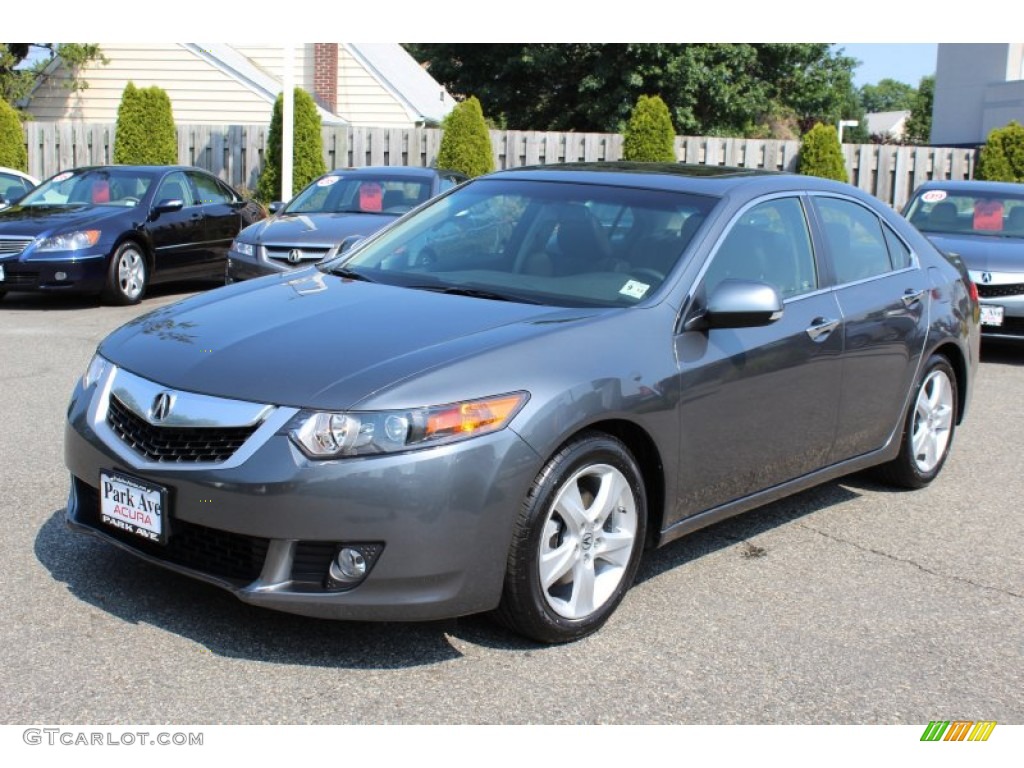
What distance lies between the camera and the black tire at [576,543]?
13.0 feet

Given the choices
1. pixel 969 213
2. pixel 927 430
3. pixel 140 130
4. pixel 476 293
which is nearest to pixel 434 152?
pixel 140 130

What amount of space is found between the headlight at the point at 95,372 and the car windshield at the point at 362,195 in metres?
8.21

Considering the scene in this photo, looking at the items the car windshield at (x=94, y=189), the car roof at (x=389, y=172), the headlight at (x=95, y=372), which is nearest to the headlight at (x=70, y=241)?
the car windshield at (x=94, y=189)

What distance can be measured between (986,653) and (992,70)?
108 feet

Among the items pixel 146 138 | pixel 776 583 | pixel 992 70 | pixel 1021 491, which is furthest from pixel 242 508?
pixel 992 70

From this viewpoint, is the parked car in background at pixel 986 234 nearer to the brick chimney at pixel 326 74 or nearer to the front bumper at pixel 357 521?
the front bumper at pixel 357 521

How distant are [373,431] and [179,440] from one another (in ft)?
2.19

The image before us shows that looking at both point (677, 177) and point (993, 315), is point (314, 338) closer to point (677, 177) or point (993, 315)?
point (677, 177)

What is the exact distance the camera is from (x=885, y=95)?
161000 mm

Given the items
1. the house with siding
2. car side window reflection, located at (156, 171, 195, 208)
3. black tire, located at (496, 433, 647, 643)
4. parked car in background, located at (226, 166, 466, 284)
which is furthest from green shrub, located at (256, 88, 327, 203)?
black tire, located at (496, 433, 647, 643)

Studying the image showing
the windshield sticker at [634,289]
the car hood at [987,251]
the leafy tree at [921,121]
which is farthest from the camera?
the leafy tree at [921,121]

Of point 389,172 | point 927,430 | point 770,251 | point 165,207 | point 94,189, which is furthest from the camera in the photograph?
point 94,189
